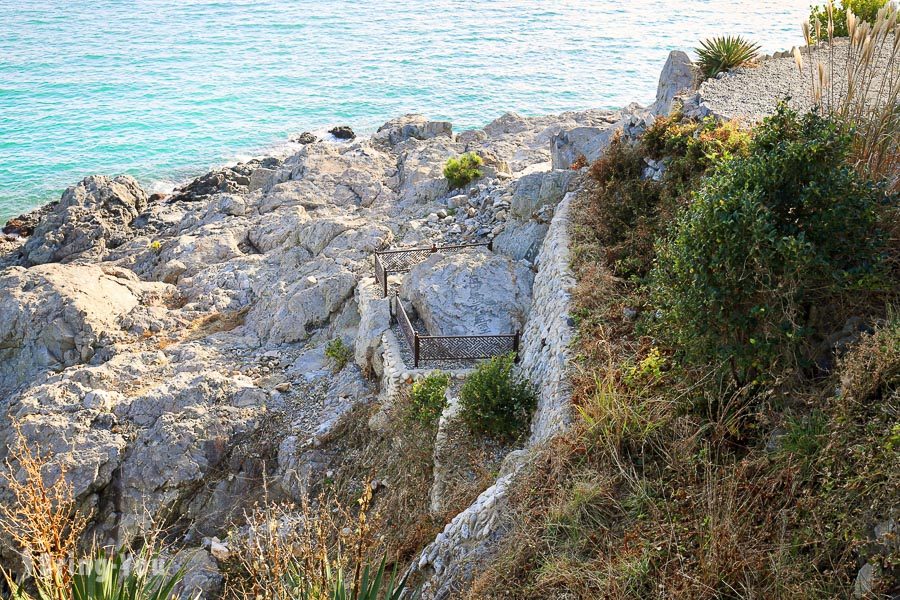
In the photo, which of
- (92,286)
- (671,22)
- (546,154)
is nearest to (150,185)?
(92,286)

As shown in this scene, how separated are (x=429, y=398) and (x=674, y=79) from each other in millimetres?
9895

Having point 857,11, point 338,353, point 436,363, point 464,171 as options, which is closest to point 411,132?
point 464,171

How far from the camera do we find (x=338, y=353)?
1390cm

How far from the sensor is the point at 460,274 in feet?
42.5

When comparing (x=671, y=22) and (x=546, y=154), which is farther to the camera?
(x=671, y=22)

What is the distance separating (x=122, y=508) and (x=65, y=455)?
4.31 feet

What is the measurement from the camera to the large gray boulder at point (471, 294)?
40.2ft

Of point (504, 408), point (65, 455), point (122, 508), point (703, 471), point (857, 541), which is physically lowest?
point (122, 508)

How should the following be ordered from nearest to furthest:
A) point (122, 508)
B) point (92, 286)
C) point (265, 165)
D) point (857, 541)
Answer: point (857, 541) < point (122, 508) < point (92, 286) < point (265, 165)

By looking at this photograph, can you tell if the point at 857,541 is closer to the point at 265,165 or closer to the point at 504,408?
the point at 504,408

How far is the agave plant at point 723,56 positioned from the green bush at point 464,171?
618cm

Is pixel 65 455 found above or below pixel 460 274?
below

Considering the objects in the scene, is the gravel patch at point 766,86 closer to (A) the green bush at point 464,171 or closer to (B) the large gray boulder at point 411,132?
(A) the green bush at point 464,171

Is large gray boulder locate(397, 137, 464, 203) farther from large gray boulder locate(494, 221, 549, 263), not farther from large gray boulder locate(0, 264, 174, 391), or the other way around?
large gray boulder locate(0, 264, 174, 391)
